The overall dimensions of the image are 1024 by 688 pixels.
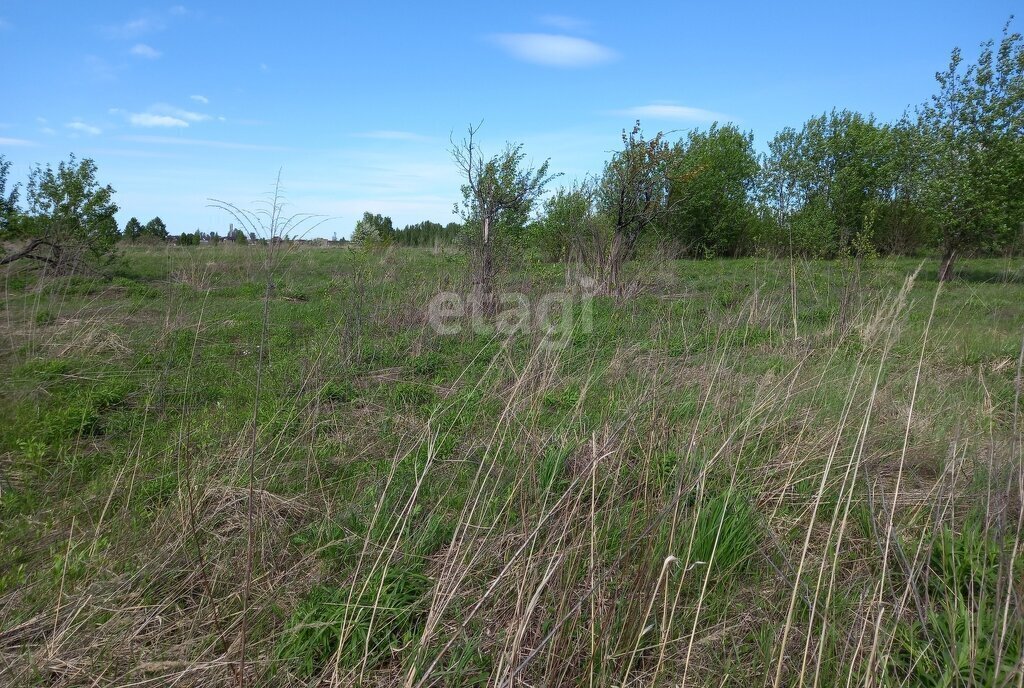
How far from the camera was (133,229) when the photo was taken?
2202 centimetres

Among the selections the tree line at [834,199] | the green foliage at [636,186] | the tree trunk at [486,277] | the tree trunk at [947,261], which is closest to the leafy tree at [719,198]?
the tree line at [834,199]

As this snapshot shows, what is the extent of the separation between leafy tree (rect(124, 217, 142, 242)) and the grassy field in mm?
18323

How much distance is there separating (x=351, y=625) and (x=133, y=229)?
2468 cm

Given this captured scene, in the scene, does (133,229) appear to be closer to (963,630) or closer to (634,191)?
(634,191)

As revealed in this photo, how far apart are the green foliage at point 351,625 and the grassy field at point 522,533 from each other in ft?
0.04

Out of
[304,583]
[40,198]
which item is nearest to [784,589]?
[304,583]

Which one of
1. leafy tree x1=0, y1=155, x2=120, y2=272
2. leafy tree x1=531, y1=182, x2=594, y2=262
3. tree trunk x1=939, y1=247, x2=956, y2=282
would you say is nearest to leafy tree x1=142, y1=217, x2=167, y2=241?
leafy tree x1=0, y1=155, x2=120, y2=272

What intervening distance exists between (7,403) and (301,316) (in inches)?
146

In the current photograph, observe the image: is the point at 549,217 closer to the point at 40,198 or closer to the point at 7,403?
the point at 7,403

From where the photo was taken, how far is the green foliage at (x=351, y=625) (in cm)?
186

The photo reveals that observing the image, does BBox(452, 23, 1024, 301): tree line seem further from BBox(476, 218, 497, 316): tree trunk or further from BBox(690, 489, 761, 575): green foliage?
BBox(690, 489, 761, 575): green foliage

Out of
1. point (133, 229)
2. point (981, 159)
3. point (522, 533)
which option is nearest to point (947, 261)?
point (981, 159)

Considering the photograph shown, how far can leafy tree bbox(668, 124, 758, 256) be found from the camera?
82.4 feet

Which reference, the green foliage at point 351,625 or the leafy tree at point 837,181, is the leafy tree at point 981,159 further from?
the green foliage at point 351,625
